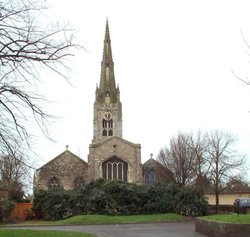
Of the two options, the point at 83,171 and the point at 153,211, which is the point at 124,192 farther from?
the point at 83,171

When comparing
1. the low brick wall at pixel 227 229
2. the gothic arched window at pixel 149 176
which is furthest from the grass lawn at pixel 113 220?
the gothic arched window at pixel 149 176

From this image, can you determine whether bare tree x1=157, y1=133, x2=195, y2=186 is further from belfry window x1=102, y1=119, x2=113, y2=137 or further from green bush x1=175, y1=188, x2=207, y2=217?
belfry window x1=102, y1=119, x2=113, y2=137

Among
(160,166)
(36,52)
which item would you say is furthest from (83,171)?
(36,52)

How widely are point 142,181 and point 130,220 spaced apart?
85.2 ft

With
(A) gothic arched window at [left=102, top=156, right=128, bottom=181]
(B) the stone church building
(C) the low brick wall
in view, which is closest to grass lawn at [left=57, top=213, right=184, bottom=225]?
(C) the low brick wall

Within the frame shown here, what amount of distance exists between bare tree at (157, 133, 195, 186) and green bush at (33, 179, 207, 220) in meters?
7.18

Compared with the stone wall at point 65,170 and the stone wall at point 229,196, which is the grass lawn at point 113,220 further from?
the stone wall at point 229,196

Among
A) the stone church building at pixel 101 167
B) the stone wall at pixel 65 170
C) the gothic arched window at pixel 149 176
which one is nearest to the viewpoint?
the stone church building at pixel 101 167

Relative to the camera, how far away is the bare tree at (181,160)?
42031 mm

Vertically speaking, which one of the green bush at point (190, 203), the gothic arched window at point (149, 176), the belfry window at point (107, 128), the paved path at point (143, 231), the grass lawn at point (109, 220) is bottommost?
the paved path at point (143, 231)

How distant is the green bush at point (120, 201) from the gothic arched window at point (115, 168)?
19.0 metres

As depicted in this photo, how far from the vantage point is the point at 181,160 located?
4228 cm

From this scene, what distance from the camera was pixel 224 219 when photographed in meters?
17.4

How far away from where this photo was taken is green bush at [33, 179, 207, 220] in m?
33.1
